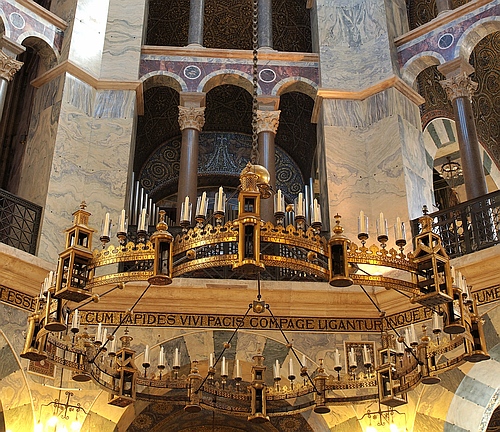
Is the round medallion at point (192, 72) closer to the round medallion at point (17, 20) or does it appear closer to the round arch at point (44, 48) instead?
the round arch at point (44, 48)

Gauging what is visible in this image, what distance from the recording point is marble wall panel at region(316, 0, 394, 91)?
35.3ft

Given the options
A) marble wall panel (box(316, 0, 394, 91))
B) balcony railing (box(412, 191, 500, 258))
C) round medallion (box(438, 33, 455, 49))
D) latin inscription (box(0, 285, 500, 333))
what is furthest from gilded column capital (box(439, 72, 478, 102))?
latin inscription (box(0, 285, 500, 333))

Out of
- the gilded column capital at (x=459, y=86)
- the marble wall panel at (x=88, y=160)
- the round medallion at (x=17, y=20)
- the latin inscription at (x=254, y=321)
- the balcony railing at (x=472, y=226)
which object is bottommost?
the latin inscription at (x=254, y=321)

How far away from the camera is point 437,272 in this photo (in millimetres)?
5367

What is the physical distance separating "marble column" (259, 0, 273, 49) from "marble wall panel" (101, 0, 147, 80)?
1795 millimetres

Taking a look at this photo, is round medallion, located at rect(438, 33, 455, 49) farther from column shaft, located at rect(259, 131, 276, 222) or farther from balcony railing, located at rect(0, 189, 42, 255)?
balcony railing, located at rect(0, 189, 42, 255)

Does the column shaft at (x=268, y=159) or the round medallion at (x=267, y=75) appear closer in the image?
the column shaft at (x=268, y=159)

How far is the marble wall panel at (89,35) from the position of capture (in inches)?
415

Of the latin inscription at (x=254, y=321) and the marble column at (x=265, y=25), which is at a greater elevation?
the marble column at (x=265, y=25)

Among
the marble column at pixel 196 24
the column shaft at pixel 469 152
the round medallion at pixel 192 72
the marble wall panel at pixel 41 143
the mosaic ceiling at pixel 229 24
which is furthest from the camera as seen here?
the mosaic ceiling at pixel 229 24

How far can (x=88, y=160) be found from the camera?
9.77m

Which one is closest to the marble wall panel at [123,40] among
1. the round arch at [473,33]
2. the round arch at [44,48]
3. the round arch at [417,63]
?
the round arch at [44,48]

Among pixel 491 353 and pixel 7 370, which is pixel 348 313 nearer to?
pixel 491 353

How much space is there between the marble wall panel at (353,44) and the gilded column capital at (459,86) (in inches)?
31.9
